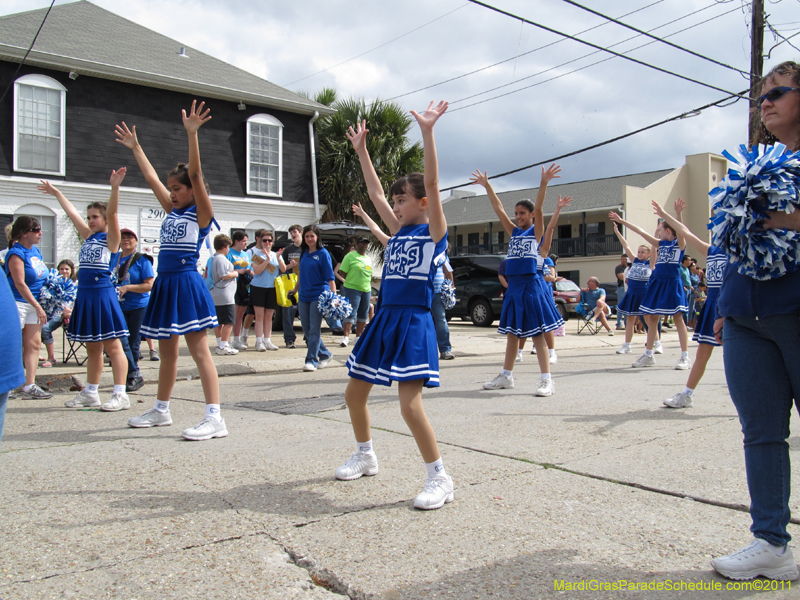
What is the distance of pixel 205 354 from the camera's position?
4.64 m

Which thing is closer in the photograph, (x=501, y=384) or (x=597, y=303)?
(x=501, y=384)

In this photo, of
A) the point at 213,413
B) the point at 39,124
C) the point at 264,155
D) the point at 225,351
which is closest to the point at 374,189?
the point at 213,413

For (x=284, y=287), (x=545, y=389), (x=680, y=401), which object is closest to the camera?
(x=680, y=401)

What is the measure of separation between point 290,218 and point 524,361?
11.8 meters

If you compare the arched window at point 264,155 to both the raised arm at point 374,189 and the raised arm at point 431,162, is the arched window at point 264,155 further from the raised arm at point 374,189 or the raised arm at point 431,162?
the raised arm at point 431,162

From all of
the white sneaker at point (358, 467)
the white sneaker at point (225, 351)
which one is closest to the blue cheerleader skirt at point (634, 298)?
the white sneaker at point (225, 351)

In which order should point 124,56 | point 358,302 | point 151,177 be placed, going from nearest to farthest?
point 151,177 → point 358,302 → point 124,56

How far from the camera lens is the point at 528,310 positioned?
6.63 m

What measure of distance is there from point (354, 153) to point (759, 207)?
891 inches

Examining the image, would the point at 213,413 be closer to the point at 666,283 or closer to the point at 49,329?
the point at 49,329

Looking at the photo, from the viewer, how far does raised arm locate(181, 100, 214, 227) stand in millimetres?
4332

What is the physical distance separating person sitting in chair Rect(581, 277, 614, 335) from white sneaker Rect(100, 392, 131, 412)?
1348 cm

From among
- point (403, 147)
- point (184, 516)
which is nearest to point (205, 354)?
point (184, 516)

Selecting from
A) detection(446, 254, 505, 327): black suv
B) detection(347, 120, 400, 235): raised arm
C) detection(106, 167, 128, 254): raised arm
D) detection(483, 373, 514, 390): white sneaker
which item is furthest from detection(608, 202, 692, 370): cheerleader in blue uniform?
detection(446, 254, 505, 327): black suv
